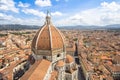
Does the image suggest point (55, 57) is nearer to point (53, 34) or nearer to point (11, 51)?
point (53, 34)

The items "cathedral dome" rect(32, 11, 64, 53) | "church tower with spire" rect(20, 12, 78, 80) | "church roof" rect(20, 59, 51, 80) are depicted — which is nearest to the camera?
"church roof" rect(20, 59, 51, 80)

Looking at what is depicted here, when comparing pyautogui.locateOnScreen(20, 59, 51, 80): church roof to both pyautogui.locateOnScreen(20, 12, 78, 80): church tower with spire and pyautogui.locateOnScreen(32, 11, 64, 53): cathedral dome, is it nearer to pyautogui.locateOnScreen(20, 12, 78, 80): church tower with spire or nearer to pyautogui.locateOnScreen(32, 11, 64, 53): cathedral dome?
pyautogui.locateOnScreen(20, 12, 78, 80): church tower with spire

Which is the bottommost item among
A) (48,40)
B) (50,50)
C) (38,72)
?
(38,72)

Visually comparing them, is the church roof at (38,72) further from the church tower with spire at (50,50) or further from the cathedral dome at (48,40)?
the cathedral dome at (48,40)

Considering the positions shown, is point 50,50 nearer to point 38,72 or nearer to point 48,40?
point 48,40

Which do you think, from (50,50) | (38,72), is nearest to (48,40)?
(50,50)

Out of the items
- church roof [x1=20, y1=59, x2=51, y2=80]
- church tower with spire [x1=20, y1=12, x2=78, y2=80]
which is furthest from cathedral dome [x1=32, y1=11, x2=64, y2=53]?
church roof [x1=20, y1=59, x2=51, y2=80]

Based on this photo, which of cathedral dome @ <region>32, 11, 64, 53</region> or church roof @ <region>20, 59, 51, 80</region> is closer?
church roof @ <region>20, 59, 51, 80</region>

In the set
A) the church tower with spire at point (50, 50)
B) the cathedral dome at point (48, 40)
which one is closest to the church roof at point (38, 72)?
the church tower with spire at point (50, 50)

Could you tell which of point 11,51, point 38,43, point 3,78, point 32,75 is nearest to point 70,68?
point 38,43

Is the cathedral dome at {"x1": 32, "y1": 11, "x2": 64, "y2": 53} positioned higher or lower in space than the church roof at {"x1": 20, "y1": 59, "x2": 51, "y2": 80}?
higher

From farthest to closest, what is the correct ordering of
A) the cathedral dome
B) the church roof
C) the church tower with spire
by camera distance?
the cathedral dome, the church tower with spire, the church roof

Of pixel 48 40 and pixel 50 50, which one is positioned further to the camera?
pixel 48 40
